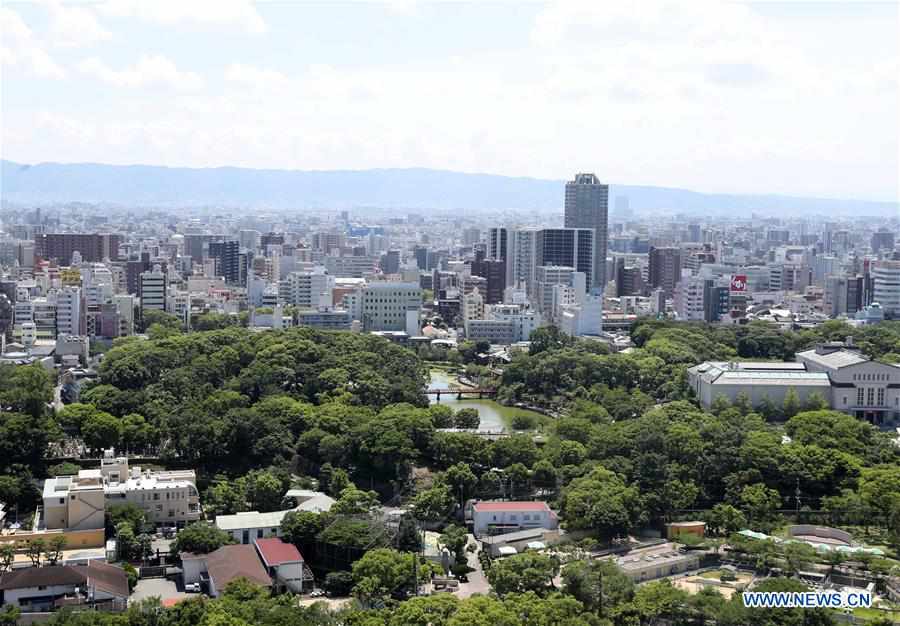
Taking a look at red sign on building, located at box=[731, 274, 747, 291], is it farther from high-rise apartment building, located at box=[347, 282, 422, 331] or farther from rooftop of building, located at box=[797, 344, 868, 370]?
rooftop of building, located at box=[797, 344, 868, 370]

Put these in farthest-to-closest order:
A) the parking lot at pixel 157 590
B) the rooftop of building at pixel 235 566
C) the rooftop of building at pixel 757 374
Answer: the rooftop of building at pixel 757 374 < the parking lot at pixel 157 590 < the rooftop of building at pixel 235 566

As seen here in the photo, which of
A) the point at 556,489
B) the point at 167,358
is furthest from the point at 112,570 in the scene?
the point at 167,358

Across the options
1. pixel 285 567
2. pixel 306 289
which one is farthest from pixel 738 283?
pixel 285 567

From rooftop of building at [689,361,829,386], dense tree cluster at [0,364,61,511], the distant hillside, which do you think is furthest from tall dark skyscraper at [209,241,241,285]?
the distant hillside

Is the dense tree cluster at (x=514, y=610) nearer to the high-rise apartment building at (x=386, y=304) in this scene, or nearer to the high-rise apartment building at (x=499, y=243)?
the high-rise apartment building at (x=386, y=304)

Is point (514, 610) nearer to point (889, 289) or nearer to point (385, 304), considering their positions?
point (385, 304)

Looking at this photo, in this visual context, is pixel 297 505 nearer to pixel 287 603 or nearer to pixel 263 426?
pixel 263 426

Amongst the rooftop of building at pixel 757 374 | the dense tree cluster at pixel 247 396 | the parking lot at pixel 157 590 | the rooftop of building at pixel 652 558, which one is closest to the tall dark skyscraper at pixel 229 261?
the dense tree cluster at pixel 247 396
